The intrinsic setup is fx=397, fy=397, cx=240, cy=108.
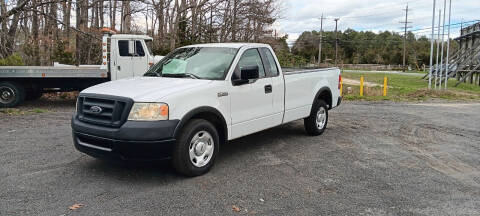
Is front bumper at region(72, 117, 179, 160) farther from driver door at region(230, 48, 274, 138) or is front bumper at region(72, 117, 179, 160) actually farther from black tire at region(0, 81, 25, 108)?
black tire at region(0, 81, 25, 108)

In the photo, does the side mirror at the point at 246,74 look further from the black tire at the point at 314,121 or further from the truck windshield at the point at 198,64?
the black tire at the point at 314,121

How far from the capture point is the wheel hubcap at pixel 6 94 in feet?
38.6

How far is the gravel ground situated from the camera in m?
4.22

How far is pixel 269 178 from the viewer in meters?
5.18

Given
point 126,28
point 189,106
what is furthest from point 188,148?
point 126,28

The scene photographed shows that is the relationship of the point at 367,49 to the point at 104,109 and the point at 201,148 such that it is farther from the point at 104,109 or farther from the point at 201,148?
the point at 104,109

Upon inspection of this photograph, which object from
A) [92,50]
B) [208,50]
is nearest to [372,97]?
[208,50]

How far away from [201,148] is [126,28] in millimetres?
20598

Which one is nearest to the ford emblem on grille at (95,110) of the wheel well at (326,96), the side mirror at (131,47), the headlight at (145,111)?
the headlight at (145,111)

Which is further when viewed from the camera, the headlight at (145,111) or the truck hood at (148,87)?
the truck hood at (148,87)

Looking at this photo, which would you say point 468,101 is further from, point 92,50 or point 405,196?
point 92,50

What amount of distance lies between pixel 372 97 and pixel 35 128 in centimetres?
1264

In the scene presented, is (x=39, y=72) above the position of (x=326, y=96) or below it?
above

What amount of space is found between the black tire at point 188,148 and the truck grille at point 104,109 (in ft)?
2.37
